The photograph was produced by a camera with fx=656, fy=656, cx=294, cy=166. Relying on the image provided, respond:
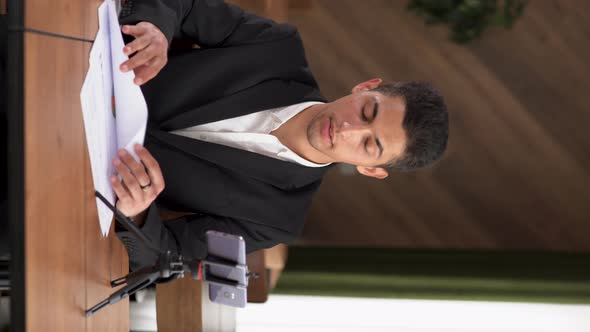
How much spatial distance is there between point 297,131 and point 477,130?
7.54 feet

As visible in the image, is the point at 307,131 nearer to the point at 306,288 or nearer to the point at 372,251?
the point at 306,288

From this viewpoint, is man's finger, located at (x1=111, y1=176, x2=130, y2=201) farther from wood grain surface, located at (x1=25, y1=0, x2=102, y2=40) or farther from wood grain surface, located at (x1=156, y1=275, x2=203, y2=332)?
wood grain surface, located at (x1=156, y1=275, x2=203, y2=332)

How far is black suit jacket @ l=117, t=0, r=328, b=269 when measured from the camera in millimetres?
1753

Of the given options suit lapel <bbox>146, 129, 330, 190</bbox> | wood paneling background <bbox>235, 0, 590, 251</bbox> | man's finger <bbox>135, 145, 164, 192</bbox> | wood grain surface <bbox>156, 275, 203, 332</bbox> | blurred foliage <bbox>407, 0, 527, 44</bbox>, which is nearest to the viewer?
man's finger <bbox>135, 145, 164, 192</bbox>

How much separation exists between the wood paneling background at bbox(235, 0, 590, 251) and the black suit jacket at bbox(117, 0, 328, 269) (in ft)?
6.67

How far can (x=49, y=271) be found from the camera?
40.3 inches

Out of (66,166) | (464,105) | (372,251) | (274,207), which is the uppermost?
(66,166)

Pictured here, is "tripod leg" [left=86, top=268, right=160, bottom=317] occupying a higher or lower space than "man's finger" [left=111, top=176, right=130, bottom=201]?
lower

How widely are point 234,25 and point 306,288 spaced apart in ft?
5.61

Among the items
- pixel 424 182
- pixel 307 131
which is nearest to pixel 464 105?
pixel 424 182

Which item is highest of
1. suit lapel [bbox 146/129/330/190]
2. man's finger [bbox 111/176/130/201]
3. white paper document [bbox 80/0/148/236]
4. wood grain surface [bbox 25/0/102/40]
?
Answer: wood grain surface [bbox 25/0/102/40]

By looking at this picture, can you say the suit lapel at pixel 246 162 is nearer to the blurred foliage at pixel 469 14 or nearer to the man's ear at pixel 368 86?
the man's ear at pixel 368 86

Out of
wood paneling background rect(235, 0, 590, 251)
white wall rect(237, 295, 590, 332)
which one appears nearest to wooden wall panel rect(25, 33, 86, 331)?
white wall rect(237, 295, 590, 332)

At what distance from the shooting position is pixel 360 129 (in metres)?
1.77
